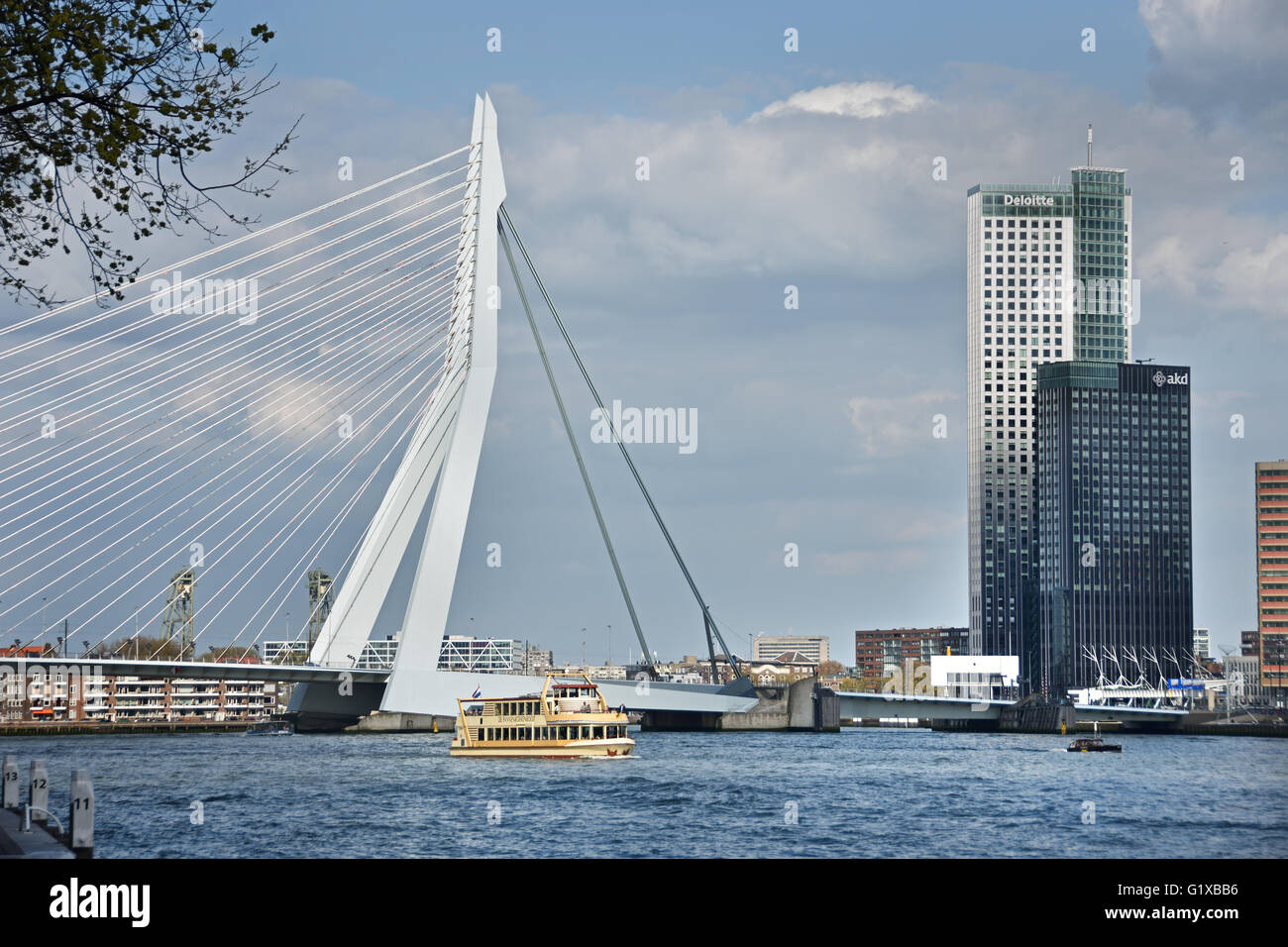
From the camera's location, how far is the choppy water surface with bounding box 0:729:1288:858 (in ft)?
110

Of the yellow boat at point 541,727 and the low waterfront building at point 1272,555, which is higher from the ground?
the low waterfront building at point 1272,555

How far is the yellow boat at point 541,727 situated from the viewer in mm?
68375

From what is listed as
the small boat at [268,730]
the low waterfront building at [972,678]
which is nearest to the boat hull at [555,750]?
the small boat at [268,730]

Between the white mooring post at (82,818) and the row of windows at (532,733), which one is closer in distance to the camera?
the white mooring post at (82,818)

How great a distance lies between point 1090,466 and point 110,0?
640ft

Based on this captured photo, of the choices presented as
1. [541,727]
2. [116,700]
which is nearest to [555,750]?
[541,727]

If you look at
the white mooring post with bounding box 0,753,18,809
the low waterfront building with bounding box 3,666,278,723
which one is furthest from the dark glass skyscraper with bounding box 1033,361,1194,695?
the white mooring post with bounding box 0,753,18,809

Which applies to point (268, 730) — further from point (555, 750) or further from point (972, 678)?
point (972, 678)

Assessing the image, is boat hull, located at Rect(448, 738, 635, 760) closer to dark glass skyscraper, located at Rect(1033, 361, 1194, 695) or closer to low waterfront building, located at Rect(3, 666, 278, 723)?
low waterfront building, located at Rect(3, 666, 278, 723)

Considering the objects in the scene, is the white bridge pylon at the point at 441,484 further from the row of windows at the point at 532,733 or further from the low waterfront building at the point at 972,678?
the low waterfront building at the point at 972,678

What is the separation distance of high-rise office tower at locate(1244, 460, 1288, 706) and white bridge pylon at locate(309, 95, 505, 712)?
5051 inches

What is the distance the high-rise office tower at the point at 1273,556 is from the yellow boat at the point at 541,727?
4859 inches
